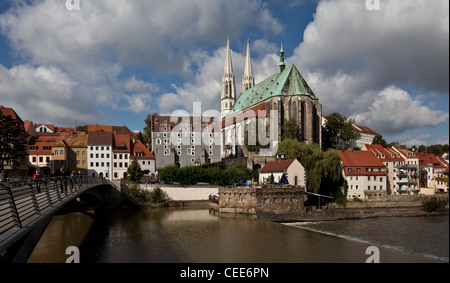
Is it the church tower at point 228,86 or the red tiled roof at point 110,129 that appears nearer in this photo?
the red tiled roof at point 110,129

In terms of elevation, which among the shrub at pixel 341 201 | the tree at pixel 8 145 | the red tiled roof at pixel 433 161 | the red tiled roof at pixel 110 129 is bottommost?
the shrub at pixel 341 201

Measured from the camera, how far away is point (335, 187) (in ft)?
176

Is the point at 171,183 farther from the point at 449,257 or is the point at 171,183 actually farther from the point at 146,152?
the point at 449,257

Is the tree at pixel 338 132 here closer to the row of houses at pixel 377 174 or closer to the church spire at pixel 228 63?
the row of houses at pixel 377 174

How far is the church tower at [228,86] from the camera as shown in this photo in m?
126

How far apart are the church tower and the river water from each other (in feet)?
290

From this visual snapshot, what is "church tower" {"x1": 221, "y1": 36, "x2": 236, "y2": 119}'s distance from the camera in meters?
126

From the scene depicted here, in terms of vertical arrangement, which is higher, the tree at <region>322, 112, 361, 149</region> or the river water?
the tree at <region>322, 112, 361, 149</region>

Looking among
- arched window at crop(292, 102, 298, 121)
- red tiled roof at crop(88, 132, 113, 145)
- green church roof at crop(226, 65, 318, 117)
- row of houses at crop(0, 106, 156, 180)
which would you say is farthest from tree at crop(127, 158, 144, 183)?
green church roof at crop(226, 65, 318, 117)

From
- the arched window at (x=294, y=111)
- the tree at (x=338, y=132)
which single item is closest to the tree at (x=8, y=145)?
the arched window at (x=294, y=111)

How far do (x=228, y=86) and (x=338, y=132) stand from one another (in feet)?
170

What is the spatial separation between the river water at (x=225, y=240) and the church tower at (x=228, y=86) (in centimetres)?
8839

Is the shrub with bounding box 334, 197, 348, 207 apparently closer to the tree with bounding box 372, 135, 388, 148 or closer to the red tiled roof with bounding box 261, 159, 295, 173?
the red tiled roof with bounding box 261, 159, 295, 173

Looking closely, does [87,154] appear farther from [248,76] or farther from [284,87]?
[248,76]
